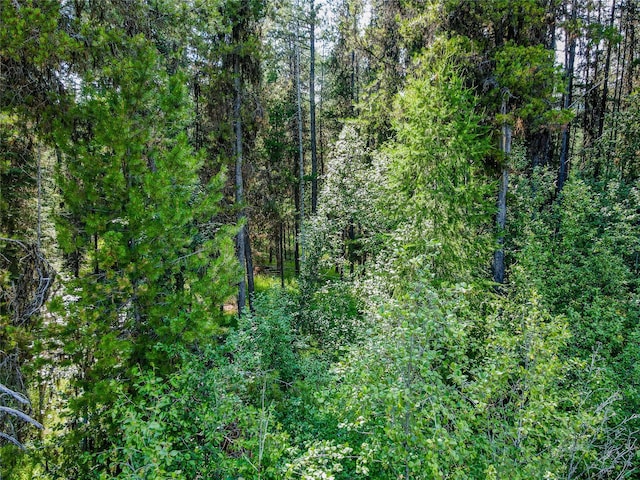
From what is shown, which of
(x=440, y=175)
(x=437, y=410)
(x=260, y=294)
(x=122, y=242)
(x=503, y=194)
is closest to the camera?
(x=437, y=410)

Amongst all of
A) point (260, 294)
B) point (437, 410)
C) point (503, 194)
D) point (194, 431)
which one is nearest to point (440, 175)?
point (503, 194)

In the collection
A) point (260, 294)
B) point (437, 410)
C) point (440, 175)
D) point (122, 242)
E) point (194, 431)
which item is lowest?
point (194, 431)

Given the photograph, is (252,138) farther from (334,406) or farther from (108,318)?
(334,406)

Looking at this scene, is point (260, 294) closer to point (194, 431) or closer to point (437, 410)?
point (194, 431)

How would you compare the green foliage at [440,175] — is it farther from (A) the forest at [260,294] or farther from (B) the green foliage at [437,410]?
(B) the green foliage at [437,410]

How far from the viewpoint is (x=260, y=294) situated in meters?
7.21

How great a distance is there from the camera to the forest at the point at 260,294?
11.7ft

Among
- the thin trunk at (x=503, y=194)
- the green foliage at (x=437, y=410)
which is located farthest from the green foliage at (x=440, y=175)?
the green foliage at (x=437, y=410)

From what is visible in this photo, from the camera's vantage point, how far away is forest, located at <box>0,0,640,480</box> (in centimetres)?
357

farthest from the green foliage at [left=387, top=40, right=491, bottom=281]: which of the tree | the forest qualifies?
the tree

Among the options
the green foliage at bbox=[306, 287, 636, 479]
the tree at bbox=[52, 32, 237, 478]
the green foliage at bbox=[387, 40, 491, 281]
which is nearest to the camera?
the green foliage at bbox=[306, 287, 636, 479]

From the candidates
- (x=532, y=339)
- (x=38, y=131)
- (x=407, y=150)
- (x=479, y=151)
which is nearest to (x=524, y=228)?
(x=479, y=151)

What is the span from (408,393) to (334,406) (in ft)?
3.32

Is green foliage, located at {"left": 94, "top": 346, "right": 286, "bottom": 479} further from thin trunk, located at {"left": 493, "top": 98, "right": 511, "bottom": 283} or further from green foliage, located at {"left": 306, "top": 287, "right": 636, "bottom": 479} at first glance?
thin trunk, located at {"left": 493, "top": 98, "right": 511, "bottom": 283}
